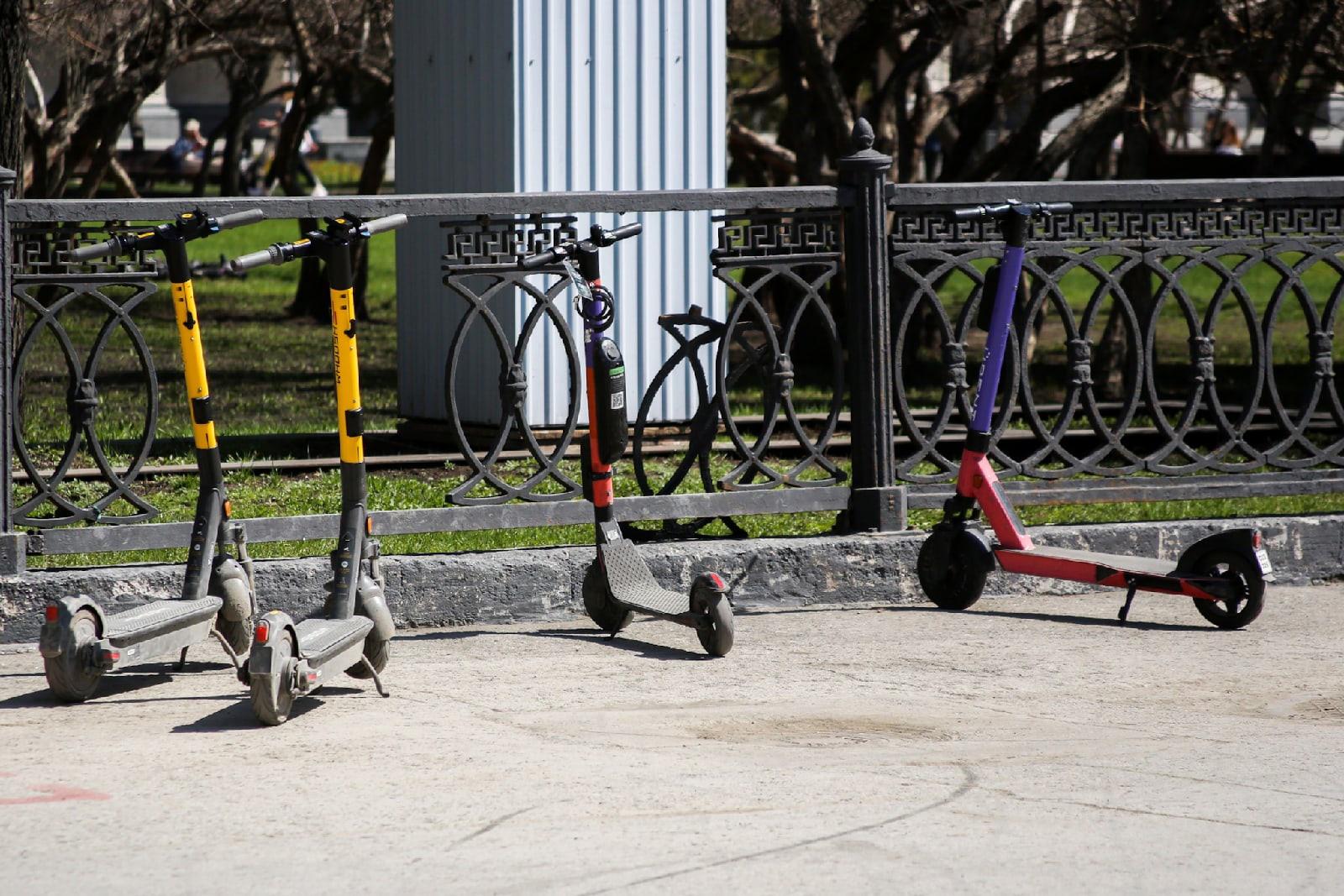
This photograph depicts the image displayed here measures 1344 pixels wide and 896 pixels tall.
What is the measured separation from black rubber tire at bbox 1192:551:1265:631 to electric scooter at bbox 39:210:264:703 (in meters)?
3.31

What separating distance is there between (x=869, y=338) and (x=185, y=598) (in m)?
2.82

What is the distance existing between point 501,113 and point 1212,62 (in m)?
7.14

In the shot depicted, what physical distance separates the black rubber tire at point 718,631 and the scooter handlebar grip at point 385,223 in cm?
157

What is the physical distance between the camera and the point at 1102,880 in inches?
154

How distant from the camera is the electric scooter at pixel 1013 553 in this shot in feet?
21.5

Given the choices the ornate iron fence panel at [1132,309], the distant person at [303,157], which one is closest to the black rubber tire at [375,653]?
the ornate iron fence panel at [1132,309]

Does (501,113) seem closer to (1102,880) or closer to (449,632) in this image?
(449,632)

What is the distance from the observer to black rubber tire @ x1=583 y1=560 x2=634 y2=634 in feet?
20.9

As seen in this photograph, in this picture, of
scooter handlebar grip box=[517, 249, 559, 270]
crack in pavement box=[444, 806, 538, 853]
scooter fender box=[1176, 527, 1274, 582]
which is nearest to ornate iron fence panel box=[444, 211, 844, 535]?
scooter handlebar grip box=[517, 249, 559, 270]

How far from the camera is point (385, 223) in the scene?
572cm

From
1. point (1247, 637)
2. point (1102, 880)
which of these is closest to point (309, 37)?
point (1247, 637)

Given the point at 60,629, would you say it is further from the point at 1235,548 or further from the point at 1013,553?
the point at 1235,548

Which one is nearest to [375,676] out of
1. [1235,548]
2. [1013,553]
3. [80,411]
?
[80,411]

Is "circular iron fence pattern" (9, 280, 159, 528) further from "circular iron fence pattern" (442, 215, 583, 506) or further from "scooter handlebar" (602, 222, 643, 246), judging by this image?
"scooter handlebar" (602, 222, 643, 246)
